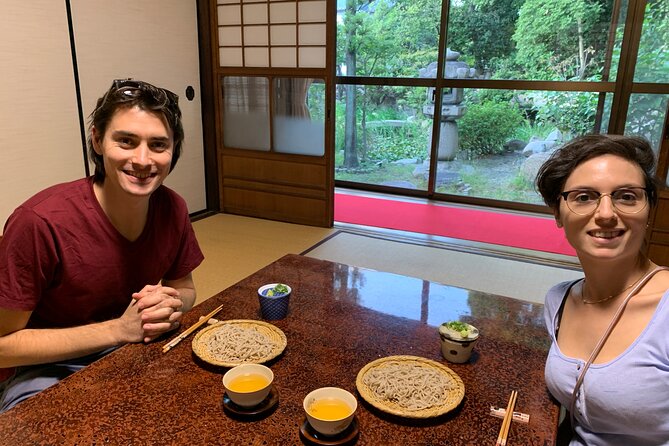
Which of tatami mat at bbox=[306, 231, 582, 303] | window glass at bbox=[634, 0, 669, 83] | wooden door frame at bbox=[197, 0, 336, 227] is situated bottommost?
tatami mat at bbox=[306, 231, 582, 303]

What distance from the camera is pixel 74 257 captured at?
4.09 feet

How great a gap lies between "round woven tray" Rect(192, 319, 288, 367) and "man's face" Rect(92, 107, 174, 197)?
41 cm

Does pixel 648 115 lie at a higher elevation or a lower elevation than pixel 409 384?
higher

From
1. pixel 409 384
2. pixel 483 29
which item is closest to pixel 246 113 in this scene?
pixel 483 29

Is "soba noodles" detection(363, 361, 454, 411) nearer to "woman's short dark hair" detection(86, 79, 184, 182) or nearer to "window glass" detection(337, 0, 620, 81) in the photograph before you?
"woman's short dark hair" detection(86, 79, 184, 182)

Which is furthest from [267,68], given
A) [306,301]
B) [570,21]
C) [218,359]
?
[218,359]

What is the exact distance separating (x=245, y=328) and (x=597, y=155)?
36.9 inches

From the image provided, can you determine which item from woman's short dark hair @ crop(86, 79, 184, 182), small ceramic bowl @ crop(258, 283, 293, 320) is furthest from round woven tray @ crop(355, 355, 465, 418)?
woman's short dark hair @ crop(86, 79, 184, 182)

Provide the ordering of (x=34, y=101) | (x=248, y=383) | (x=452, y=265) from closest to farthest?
1. (x=248, y=383)
2. (x=34, y=101)
3. (x=452, y=265)

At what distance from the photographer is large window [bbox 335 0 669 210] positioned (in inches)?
166

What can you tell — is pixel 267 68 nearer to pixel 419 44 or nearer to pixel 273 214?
pixel 273 214

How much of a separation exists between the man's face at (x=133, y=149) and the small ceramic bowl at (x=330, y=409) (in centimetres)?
72

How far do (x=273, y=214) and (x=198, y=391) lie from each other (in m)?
3.70

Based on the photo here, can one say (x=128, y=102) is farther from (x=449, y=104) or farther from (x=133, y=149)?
(x=449, y=104)
